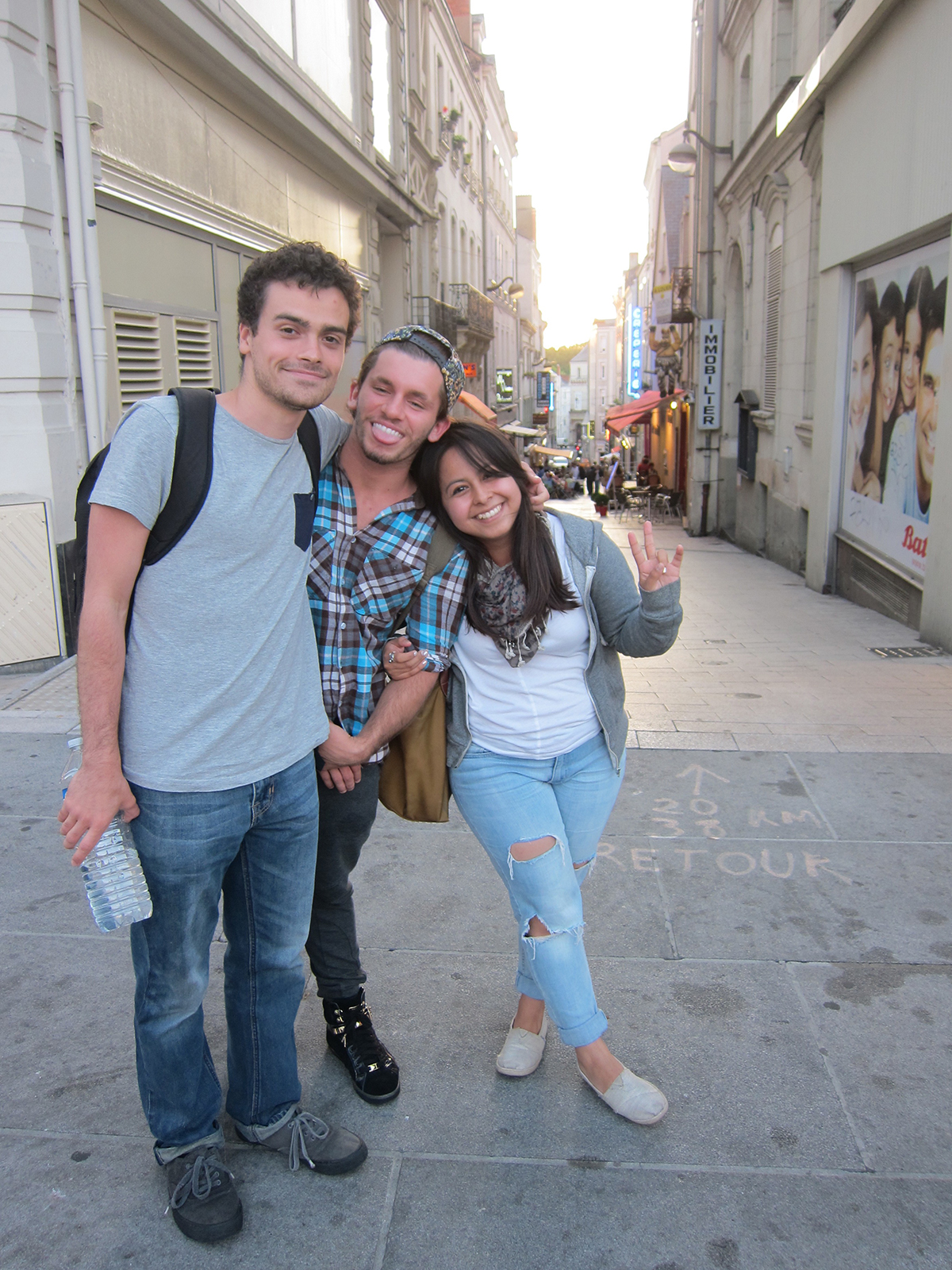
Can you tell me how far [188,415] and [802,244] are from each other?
45.0ft

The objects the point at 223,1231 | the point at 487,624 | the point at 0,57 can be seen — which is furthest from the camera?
the point at 0,57

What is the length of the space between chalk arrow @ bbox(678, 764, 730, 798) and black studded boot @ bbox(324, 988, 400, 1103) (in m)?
2.43

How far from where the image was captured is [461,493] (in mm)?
2361

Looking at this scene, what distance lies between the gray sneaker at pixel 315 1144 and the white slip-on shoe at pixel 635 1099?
628mm

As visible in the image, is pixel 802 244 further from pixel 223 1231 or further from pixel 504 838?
pixel 223 1231

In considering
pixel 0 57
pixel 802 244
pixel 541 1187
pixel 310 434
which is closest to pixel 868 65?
pixel 802 244

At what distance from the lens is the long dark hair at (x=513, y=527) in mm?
2355

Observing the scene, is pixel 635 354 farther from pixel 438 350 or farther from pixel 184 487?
pixel 184 487

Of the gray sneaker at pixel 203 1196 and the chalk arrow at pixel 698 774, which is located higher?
the gray sneaker at pixel 203 1196

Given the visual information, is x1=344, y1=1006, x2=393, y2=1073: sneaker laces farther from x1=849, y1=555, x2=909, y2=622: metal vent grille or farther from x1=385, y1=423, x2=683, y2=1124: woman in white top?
x1=849, y1=555, x2=909, y2=622: metal vent grille

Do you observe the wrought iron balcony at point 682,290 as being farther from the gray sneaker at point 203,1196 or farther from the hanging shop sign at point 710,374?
Result: the gray sneaker at point 203,1196

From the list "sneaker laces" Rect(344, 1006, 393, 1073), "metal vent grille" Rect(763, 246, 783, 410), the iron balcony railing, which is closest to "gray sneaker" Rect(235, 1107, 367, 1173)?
"sneaker laces" Rect(344, 1006, 393, 1073)

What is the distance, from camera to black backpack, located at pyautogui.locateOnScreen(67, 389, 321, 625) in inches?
75.2

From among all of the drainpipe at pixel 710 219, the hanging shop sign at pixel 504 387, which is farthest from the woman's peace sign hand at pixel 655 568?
the hanging shop sign at pixel 504 387
